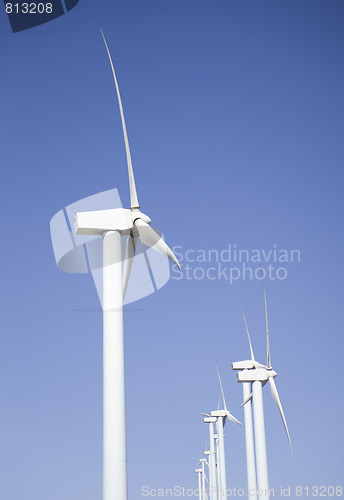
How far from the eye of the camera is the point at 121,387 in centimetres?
2403

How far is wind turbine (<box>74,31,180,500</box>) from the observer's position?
23.1m

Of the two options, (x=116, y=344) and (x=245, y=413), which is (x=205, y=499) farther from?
(x=116, y=344)

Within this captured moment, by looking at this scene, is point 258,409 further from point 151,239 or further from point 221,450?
point 151,239

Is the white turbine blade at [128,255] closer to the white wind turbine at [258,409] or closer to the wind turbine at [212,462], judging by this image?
the white wind turbine at [258,409]

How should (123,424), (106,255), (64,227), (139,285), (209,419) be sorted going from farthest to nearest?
(209,419) < (139,285) < (64,227) < (106,255) < (123,424)

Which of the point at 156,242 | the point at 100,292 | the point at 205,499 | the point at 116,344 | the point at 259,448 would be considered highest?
the point at 156,242

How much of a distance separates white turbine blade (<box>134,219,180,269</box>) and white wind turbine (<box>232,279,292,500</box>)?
25888mm

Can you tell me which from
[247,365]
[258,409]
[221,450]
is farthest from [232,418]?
[258,409]

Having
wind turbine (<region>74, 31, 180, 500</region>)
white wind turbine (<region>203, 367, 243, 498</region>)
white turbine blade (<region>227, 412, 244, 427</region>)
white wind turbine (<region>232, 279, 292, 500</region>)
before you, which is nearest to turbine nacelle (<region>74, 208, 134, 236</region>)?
wind turbine (<region>74, 31, 180, 500</region>)

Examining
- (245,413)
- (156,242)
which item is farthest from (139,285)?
(245,413)

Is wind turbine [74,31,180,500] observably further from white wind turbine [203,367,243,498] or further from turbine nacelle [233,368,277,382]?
white wind turbine [203,367,243,498]

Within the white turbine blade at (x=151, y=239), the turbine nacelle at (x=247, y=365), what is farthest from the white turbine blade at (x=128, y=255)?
the turbine nacelle at (x=247, y=365)

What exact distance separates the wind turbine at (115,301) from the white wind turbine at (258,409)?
26130 millimetres

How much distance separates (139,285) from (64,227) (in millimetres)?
4278
